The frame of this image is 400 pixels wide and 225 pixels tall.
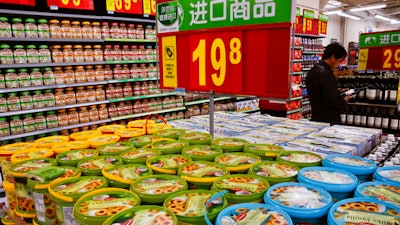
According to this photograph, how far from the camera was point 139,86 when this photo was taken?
5266 millimetres

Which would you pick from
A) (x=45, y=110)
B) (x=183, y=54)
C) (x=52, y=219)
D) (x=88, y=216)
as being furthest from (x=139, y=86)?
(x=88, y=216)

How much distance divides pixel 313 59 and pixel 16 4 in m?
7.20

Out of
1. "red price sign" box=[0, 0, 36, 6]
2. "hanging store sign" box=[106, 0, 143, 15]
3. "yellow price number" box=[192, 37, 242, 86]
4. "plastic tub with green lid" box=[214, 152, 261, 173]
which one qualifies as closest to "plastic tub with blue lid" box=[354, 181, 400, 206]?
"plastic tub with green lid" box=[214, 152, 261, 173]

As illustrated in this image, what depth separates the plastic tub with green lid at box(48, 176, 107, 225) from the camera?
1219 millimetres

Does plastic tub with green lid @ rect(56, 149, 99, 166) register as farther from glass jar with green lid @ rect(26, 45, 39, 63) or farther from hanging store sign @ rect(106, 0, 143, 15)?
hanging store sign @ rect(106, 0, 143, 15)

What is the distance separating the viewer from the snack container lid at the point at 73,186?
47.9 inches

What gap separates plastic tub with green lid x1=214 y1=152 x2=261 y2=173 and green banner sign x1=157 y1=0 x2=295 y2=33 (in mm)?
780

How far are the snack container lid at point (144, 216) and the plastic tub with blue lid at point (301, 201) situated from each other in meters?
0.37

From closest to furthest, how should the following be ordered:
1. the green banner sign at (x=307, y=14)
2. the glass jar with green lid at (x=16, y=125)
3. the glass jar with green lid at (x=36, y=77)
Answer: the glass jar with green lid at (x=16, y=125)
the glass jar with green lid at (x=36, y=77)
the green banner sign at (x=307, y=14)

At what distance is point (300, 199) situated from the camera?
111cm

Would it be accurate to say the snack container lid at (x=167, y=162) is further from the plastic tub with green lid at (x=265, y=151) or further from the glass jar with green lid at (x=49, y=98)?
the glass jar with green lid at (x=49, y=98)

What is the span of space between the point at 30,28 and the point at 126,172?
3488 millimetres

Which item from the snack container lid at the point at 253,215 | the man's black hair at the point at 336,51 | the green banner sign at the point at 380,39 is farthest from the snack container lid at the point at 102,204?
the green banner sign at the point at 380,39

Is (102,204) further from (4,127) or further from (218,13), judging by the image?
(4,127)
